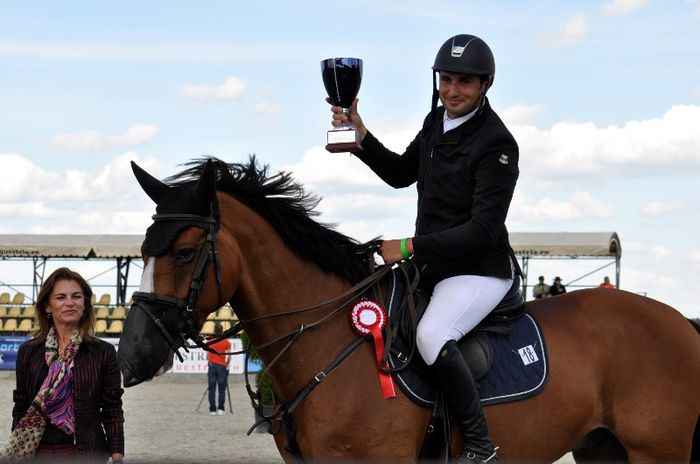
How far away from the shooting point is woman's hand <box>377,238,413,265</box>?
5.49 m

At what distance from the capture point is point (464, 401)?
211 inches

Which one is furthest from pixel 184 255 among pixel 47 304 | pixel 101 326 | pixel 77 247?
pixel 77 247

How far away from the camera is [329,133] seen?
19.2 feet

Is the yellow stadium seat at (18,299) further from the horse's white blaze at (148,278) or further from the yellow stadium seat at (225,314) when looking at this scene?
the horse's white blaze at (148,278)

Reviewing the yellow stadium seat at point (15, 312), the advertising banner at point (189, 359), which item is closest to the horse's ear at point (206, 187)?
the advertising banner at point (189, 359)

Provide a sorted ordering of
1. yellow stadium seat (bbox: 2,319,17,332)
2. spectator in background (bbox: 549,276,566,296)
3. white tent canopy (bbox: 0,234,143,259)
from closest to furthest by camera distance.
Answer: spectator in background (bbox: 549,276,566,296)
yellow stadium seat (bbox: 2,319,17,332)
white tent canopy (bbox: 0,234,143,259)

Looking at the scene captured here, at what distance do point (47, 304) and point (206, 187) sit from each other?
1519mm

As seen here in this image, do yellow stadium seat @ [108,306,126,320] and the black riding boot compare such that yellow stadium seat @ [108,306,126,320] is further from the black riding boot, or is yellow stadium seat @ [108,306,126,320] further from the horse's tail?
the black riding boot

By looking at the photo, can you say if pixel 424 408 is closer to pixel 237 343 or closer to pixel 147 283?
pixel 147 283

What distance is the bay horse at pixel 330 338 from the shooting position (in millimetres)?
5078

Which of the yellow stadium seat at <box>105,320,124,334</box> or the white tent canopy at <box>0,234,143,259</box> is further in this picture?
the white tent canopy at <box>0,234,143,259</box>

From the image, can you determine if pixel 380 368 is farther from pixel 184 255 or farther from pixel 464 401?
pixel 184 255

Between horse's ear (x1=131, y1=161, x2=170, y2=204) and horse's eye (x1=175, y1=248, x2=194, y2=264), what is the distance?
37cm

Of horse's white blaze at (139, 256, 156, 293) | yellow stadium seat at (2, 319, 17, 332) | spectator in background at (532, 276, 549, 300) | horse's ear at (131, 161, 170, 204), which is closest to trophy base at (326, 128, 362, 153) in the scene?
horse's ear at (131, 161, 170, 204)
